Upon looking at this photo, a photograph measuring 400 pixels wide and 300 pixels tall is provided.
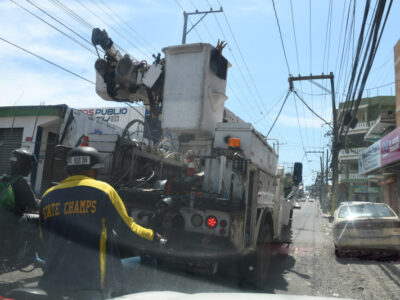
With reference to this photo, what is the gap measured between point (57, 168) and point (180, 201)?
603 centimetres

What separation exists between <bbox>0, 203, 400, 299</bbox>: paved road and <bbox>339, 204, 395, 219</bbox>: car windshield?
3.72 feet

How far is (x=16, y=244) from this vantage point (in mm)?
3947

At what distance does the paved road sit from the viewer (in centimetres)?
320

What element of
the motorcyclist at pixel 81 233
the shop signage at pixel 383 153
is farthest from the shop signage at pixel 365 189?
the motorcyclist at pixel 81 233

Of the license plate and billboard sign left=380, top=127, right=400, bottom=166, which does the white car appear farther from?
billboard sign left=380, top=127, right=400, bottom=166

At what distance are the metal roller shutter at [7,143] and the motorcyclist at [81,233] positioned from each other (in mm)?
10247

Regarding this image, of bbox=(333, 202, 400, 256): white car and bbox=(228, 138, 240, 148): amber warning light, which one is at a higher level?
bbox=(228, 138, 240, 148): amber warning light

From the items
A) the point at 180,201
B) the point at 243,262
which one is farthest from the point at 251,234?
the point at 180,201

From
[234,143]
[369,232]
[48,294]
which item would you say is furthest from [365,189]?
[48,294]

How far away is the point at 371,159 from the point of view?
16938 mm

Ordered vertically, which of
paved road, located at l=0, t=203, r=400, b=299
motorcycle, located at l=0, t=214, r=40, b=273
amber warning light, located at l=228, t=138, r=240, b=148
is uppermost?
amber warning light, located at l=228, t=138, r=240, b=148

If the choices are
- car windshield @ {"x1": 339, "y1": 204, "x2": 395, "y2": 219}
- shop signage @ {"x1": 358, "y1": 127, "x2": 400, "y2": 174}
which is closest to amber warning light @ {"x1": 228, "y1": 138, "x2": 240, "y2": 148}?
car windshield @ {"x1": 339, "y1": 204, "x2": 395, "y2": 219}

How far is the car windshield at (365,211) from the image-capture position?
8320mm

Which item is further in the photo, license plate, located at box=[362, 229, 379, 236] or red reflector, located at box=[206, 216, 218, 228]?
license plate, located at box=[362, 229, 379, 236]
